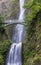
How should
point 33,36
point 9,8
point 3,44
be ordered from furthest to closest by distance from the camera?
point 9,8 < point 3,44 < point 33,36

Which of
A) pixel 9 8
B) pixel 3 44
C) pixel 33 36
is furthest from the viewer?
pixel 9 8

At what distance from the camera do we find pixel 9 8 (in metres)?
38.9

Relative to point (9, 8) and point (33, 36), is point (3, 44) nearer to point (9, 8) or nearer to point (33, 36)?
point (33, 36)

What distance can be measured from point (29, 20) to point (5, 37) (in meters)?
6.15

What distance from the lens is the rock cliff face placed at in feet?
121

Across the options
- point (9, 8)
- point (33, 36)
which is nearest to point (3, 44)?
point (33, 36)

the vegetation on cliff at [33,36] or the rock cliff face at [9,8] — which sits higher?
the rock cliff face at [9,8]

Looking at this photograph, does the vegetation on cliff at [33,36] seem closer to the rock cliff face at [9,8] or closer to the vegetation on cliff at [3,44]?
the vegetation on cliff at [3,44]

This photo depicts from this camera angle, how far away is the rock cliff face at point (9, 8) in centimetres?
3688

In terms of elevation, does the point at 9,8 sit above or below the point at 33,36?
above

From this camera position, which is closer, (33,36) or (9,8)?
(33,36)

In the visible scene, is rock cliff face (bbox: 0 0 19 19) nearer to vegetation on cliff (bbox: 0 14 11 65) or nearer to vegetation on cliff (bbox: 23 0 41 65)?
vegetation on cliff (bbox: 0 14 11 65)

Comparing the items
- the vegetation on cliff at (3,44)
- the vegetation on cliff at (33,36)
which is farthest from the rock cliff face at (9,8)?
the vegetation on cliff at (33,36)

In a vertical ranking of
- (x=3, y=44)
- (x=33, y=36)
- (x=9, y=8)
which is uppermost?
(x=9, y=8)
